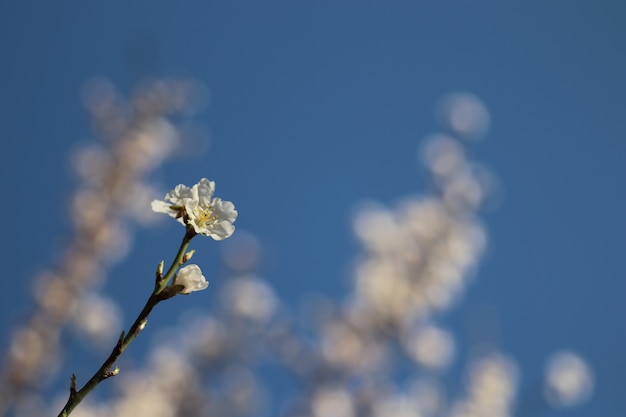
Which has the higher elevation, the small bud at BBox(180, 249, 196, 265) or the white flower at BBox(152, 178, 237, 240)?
the white flower at BBox(152, 178, 237, 240)

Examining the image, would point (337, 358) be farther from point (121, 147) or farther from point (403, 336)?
point (121, 147)

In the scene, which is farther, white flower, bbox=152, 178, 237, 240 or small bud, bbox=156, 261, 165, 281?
white flower, bbox=152, 178, 237, 240

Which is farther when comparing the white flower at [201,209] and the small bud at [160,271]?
the white flower at [201,209]

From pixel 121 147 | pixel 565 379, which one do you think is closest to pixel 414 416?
pixel 565 379

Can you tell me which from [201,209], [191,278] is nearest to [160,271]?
[191,278]

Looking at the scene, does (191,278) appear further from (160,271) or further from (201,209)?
(201,209)

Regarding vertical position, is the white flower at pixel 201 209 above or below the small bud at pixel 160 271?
above
